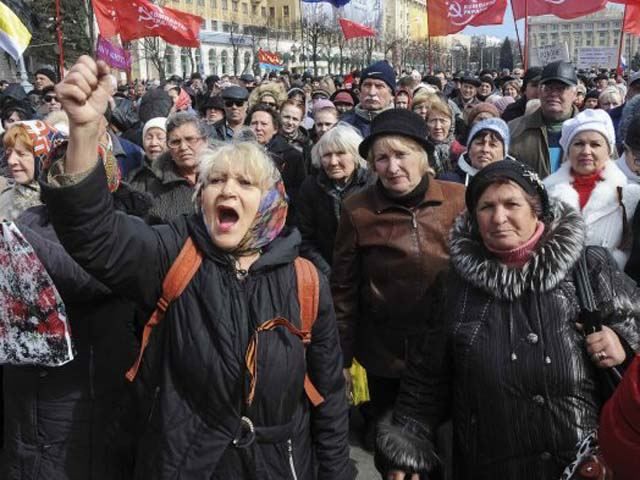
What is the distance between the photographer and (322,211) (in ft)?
13.2

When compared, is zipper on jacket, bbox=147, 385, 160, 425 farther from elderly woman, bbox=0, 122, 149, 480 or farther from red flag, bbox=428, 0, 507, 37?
red flag, bbox=428, 0, 507, 37

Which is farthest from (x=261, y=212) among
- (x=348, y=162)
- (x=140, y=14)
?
→ (x=140, y=14)

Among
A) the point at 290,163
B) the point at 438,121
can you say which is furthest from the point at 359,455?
the point at 438,121

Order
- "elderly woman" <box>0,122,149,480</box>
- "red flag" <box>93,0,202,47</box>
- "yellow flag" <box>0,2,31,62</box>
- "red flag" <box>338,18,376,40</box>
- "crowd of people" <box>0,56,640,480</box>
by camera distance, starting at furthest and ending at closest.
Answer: "red flag" <box>338,18,376,40</box> < "red flag" <box>93,0,202,47</box> < "yellow flag" <box>0,2,31,62</box> < "elderly woman" <box>0,122,149,480</box> < "crowd of people" <box>0,56,640,480</box>

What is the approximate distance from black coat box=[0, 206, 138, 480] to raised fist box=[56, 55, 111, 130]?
3.00 feet

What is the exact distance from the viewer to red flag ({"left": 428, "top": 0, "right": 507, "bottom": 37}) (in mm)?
11453

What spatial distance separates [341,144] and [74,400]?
2.17m

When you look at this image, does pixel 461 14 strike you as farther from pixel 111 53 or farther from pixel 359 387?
pixel 359 387

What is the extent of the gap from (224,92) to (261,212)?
4905 mm

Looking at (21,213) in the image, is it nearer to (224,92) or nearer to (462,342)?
(462,342)

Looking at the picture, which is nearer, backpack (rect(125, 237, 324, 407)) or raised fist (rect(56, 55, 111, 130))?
raised fist (rect(56, 55, 111, 130))

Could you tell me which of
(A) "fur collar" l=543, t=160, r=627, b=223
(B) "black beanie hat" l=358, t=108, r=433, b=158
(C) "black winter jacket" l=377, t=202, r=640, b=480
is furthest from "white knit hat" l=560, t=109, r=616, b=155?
(C) "black winter jacket" l=377, t=202, r=640, b=480

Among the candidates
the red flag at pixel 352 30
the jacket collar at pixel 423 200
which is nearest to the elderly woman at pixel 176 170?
the jacket collar at pixel 423 200

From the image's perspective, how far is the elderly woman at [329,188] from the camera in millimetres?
3969
